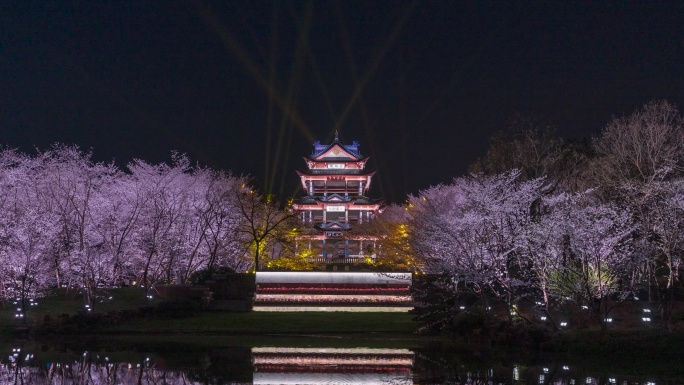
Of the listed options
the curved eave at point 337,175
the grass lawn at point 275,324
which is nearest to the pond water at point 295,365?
the grass lawn at point 275,324

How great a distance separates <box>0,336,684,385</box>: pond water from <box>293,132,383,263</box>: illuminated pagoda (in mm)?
46622

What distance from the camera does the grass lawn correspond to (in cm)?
3016

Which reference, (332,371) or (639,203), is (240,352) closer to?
(332,371)

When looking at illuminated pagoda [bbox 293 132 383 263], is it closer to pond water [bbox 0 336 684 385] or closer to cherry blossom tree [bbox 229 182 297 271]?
cherry blossom tree [bbox 229 182 297 271]

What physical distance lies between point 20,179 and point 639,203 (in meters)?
31.9

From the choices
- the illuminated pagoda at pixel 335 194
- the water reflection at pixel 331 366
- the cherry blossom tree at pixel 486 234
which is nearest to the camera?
the water reflection at pixel 331 366

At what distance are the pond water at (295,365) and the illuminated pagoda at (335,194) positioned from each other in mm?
46622

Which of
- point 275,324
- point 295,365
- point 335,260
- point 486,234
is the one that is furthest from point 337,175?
point 295,365

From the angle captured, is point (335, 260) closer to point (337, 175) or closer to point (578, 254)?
point (337, 175)

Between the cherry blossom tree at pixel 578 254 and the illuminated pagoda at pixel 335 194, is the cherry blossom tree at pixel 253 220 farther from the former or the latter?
the cherry blossom tree at pixel 578 254

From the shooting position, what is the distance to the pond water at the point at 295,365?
57.7 ft

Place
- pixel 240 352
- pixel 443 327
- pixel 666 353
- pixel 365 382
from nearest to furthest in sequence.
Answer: pixel 365 382
pixel 666 353
pixel 240 352
pixel 443 327

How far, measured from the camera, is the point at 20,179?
3906 centimetres

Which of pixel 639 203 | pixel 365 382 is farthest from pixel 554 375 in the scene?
pixel 639 203
